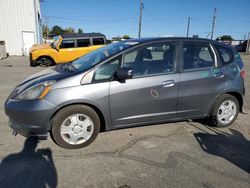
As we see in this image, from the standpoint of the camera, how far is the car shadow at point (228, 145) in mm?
2990

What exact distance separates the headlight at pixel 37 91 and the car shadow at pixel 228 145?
251cm

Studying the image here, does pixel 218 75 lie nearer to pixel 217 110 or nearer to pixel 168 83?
pixel 217 110

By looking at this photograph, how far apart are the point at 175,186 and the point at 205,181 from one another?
391 millimetres

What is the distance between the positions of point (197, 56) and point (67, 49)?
9.65 m

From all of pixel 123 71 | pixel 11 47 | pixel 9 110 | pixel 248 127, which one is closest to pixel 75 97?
pixel 123 71

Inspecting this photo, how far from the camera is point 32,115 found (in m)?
2.89

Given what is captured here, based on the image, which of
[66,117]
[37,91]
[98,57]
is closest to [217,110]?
[98,57]

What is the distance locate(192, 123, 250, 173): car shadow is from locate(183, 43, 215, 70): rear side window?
1.22 metres

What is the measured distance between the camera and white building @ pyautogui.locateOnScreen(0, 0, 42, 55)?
20.1m

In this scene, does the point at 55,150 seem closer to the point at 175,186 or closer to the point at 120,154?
the point at 120,154

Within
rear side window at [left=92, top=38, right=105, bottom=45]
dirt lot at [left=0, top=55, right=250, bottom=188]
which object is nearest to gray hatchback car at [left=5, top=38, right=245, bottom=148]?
dirt lot at [left=0, top=55, right=250, bottom=188]

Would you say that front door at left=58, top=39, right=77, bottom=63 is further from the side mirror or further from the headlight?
the side mirror

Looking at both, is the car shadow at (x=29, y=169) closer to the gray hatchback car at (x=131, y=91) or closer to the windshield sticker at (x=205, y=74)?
the gray hatchback car at (x=131, y=91)

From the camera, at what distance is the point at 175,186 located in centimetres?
244
